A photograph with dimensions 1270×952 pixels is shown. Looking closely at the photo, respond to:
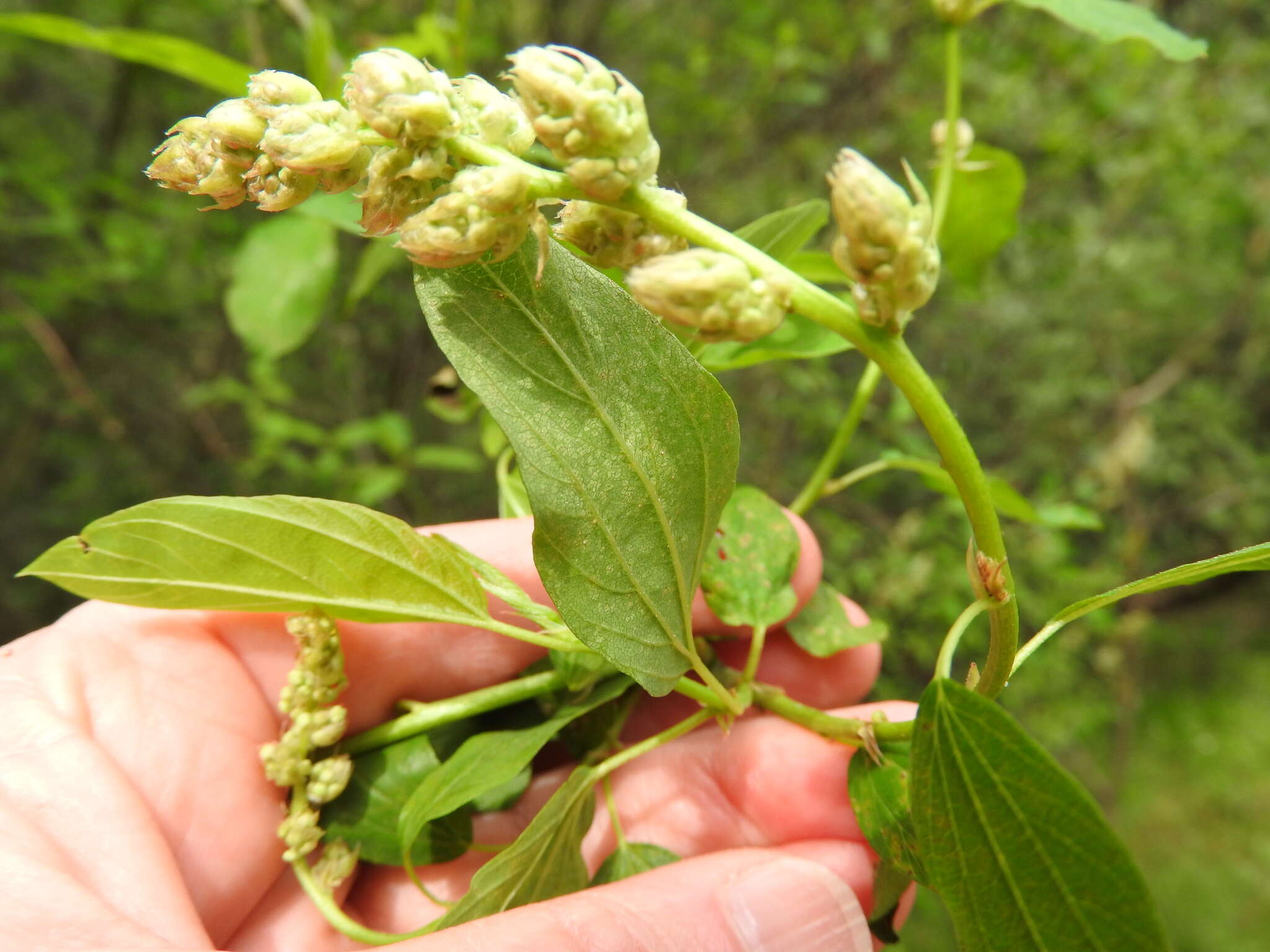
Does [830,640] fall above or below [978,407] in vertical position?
above

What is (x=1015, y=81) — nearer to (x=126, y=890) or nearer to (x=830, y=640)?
(x=830, y=640)

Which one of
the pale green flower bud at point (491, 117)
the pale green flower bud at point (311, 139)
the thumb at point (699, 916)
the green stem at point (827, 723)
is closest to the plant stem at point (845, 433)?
the green stem at point (827, 723)

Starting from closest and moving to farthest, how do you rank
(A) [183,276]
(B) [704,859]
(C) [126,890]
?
(C) [126,890]
(B) [704,859]
(A) [183,276]

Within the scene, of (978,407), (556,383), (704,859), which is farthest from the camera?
(978,407)

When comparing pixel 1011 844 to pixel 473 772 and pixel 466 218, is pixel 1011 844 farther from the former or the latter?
pixel 466 218

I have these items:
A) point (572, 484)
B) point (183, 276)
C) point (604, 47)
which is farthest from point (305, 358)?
point (572, 484)

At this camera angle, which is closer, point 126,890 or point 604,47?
point 126,890

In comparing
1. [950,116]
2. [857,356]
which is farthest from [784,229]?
[857,356]

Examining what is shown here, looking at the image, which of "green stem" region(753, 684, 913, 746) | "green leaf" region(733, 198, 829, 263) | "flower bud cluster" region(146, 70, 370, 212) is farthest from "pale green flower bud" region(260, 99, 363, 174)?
"green stem" region(753, 684, 913, 746)
